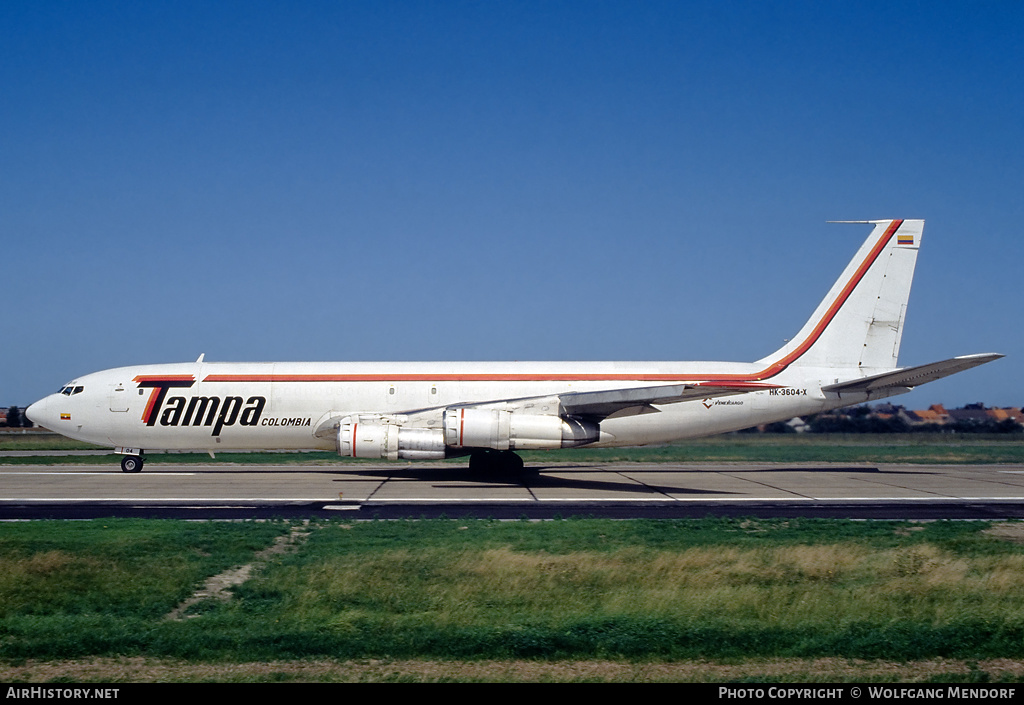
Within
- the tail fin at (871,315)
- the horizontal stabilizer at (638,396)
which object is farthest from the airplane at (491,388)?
the horizontal stabilizer at (638,396)

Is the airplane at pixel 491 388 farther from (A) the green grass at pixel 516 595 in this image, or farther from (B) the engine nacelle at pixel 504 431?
(A) the green grass at pixel 516 595

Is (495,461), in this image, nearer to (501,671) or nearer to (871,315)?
(871,315)

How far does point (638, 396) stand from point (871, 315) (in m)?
10.4

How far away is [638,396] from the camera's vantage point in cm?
2328

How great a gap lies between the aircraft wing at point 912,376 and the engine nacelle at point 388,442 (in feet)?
44.4

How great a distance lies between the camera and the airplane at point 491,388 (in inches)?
1051

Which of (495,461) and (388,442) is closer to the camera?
(388,442)

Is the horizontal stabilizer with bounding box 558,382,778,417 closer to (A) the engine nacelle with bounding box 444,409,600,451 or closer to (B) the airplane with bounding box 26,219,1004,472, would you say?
(B) the airplane with bounding box 26,219,1004,472

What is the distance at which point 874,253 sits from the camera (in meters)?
28.1

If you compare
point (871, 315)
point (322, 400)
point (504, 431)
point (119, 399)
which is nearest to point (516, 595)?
point (504, 431)

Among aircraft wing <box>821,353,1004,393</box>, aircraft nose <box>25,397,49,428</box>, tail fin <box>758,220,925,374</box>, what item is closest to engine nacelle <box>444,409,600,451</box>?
tail fin <box>758,220,925,374</box>

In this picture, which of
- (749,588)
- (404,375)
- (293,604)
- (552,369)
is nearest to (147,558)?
(293,604)

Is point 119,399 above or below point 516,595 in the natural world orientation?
above
